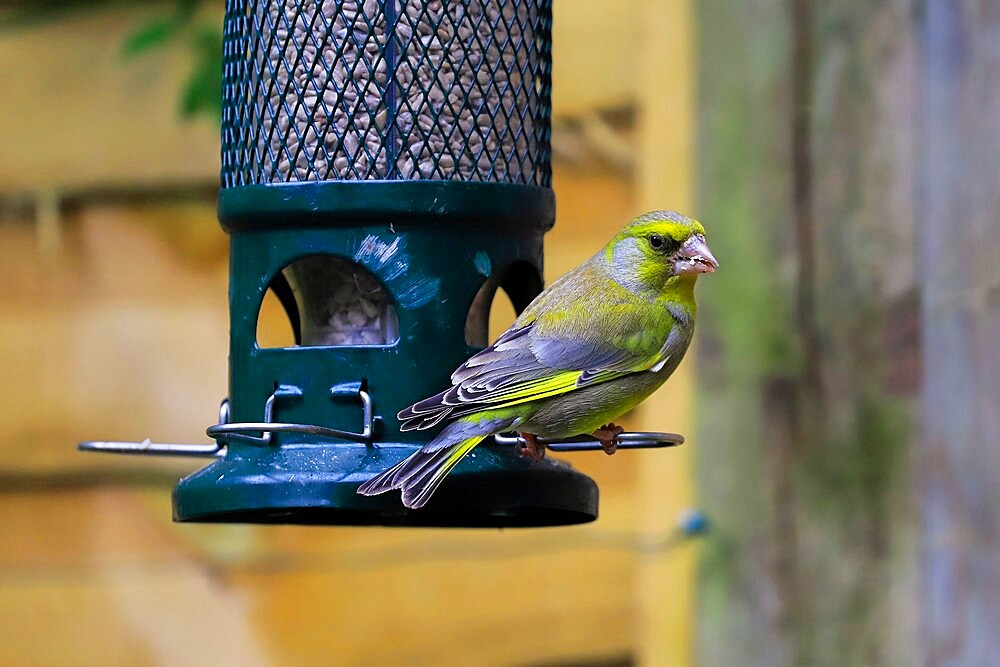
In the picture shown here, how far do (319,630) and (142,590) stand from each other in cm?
64

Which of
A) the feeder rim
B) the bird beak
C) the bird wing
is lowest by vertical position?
the bird wing

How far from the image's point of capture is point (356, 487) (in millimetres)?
3314

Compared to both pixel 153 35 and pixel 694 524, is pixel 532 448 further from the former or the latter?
pixel 153 35

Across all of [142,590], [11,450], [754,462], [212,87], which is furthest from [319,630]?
[212,87]

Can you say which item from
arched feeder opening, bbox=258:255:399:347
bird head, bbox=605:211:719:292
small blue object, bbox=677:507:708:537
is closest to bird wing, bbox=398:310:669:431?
bird head, bbox=605:211:719:292

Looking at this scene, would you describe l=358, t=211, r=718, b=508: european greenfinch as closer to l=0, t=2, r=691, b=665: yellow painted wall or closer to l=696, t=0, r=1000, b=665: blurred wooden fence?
l=696, t=0, r=1000, b=665: blurred wooden fence

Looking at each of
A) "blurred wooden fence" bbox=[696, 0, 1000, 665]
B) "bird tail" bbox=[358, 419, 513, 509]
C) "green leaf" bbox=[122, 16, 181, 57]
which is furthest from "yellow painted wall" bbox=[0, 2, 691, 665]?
"bird tail" bbox=[358, 419, 513, 509]

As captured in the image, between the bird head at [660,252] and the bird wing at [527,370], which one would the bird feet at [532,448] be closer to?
the bird wing at [527,370]

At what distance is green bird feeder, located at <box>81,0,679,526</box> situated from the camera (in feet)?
11.4

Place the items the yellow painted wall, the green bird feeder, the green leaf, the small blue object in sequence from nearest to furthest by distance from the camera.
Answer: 1. the green bird feeder
2. the small blue object
3. the yellow painted wall
4. the green leaf

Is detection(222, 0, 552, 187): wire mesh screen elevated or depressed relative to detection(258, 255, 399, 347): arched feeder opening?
elevated

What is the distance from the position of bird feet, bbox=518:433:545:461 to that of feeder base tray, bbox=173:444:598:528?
0.02 m

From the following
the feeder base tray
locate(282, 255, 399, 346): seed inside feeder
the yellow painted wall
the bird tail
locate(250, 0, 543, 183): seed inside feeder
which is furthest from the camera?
the yellow painted wall

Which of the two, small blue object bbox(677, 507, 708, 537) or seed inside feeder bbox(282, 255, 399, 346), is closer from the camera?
seed inside feeder bbox(282, 255, 399, 346)
